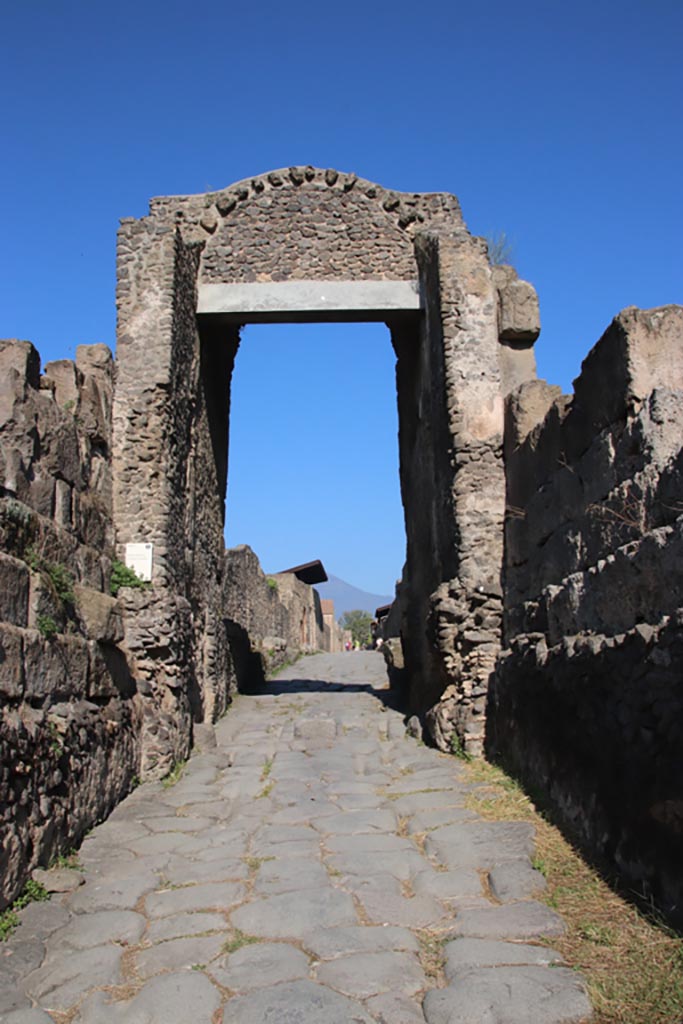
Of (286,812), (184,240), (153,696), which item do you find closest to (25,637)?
(286,812)

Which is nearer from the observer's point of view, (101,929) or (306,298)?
Result: (101,929)

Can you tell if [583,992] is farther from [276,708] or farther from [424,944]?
[276,708]

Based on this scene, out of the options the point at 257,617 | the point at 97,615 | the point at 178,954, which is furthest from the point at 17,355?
the point at 257,617

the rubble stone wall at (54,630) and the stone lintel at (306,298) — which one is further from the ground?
the stone lintel at (306,298)

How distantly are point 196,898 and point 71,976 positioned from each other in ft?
2.99

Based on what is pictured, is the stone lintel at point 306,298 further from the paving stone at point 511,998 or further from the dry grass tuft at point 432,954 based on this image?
the paving stone at point 511,998

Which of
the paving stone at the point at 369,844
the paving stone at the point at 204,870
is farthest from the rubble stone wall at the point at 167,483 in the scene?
the paving stone at the point at 369,844

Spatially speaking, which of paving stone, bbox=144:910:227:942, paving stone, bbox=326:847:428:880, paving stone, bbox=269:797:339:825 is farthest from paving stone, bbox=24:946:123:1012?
paving stone, bbox=269:797:339:825

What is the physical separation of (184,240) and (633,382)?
6060mm

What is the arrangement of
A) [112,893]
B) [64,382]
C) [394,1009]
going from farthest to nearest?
[64,382] < [112,893] < [394,1009]

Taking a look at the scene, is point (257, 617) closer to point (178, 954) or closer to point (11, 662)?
point (11, 662)

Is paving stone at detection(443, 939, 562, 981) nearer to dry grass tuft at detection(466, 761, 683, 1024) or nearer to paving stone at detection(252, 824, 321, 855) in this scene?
dry grass tuft at detection(466, 761, 683, 1024)

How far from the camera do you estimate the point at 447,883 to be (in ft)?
14.0

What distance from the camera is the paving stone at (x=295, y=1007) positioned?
9.57 feet
